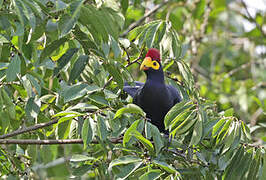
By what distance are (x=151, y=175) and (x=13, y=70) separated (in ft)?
2.28

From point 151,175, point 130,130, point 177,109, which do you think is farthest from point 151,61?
point 151,175

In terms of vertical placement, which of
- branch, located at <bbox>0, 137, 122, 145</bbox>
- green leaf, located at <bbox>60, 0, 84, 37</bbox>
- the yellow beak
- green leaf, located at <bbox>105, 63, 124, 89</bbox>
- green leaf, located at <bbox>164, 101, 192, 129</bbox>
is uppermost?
green leaf, located at <bbox>60, 0, 84, 37</bbox>

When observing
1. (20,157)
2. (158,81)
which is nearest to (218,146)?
(158,81)

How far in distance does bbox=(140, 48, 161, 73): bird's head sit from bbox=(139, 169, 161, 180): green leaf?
2.93 feet

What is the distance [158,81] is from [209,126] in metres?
0.78

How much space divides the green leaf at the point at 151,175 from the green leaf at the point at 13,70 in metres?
0.65

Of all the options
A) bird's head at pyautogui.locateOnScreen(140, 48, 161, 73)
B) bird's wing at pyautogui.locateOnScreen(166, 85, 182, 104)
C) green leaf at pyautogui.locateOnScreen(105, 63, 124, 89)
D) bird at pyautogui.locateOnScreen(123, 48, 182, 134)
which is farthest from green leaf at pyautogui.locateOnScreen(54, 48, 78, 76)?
bird's wing at pyautogui.locateOnScreen(166, 85, 182, 104)

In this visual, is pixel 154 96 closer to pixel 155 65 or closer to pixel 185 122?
pixel 155 65

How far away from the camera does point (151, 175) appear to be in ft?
6.08

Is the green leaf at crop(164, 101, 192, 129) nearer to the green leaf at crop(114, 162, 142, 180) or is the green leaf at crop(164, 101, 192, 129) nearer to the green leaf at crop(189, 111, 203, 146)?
the green leaf at crop(189, 111, 203, 146)

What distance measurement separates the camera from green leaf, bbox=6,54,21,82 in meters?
1.94

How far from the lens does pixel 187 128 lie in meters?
2.01

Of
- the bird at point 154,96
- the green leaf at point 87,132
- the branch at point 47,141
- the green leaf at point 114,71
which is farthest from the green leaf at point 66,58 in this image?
the bird at point 154,96

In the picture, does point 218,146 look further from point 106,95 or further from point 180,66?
point 106,95
